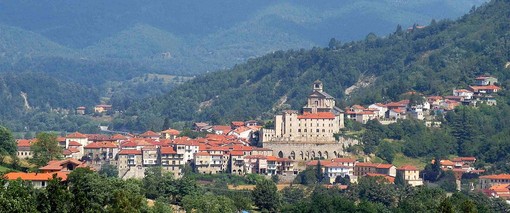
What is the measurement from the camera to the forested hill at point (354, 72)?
123 m

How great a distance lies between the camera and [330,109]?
104062mm

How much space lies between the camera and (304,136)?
→ 96.9 m

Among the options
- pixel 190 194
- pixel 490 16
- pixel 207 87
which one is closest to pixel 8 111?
pixel 207 87

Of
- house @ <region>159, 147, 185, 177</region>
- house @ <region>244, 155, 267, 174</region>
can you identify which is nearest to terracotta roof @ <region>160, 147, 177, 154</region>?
house @ <region>159, 147, 185, 177</region>

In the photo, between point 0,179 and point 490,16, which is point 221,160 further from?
point 490,16

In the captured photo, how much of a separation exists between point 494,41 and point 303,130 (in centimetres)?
3983

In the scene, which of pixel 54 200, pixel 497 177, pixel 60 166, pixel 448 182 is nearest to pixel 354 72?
pixel 497 177

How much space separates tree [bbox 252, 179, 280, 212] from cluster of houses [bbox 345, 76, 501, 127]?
1088 inches

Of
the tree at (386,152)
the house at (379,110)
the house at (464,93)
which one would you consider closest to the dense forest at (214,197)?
the tree at (386,152)

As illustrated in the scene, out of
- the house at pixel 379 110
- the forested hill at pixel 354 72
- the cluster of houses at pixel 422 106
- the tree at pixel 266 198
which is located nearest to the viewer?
the tree at pixel 266 198

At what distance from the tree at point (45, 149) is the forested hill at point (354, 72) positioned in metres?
39.0

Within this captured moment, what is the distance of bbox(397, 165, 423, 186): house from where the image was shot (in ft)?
298

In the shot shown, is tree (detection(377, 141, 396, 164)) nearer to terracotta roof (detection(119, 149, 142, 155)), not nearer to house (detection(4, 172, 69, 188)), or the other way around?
terracotta roof (detection(119, 149, 142, 155))

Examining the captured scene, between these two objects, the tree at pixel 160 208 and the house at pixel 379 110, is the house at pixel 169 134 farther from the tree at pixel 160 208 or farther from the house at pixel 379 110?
the tree at pixel 160 208
